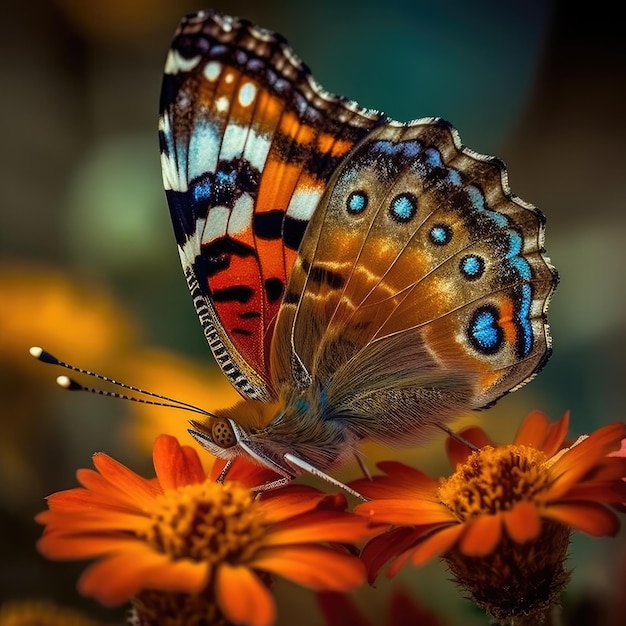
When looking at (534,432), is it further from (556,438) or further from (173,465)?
(173,465)

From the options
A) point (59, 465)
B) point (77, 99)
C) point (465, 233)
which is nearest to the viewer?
point (465, 233)

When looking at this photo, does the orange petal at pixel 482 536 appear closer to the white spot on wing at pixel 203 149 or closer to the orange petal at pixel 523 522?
the orange petal at pixel 523 522

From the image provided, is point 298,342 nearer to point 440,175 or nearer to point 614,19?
point 440,175

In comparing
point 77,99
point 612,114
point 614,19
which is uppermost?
point 614,19

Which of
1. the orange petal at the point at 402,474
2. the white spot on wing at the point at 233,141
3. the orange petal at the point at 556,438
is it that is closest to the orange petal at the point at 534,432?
the orange petal at the point at 556,438

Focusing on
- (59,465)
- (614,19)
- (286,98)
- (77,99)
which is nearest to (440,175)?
(286,98)
